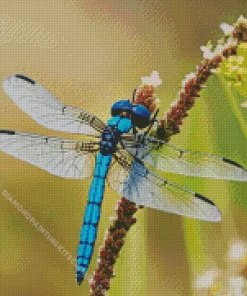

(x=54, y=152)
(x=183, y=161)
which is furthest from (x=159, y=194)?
(x=54, y=152)

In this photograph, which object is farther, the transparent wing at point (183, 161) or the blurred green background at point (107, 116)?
the blurred green background at point (107, 116)

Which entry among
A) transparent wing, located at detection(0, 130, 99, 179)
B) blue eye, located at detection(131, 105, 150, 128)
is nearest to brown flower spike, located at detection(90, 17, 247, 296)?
blue eye, located at detection(131, 105, 150, 128)

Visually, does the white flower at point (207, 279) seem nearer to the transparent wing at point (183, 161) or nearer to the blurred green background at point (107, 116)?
the blurred green background at point (107, 116)

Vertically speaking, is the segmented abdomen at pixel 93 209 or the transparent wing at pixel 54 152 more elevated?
the transparent wing at pixel 54 152

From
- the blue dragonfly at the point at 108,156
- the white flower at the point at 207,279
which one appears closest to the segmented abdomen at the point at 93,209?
the blue dragonfly at the point at 108,156

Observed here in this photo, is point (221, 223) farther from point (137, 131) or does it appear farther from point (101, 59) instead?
point (101, 59)

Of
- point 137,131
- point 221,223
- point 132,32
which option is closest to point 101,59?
point 132,32

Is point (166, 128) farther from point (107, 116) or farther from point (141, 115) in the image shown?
point (107, 116)
